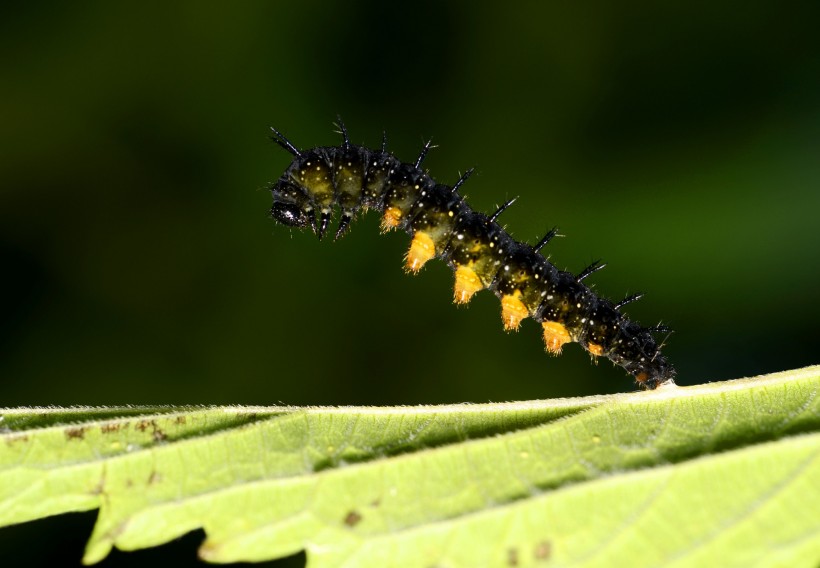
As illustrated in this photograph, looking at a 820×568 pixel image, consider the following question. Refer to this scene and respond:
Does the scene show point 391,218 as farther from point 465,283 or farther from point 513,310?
point 513,310

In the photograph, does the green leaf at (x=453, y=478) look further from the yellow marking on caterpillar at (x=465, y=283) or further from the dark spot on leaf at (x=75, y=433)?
the yellow marking on caterpillar at (x=465, y=283)

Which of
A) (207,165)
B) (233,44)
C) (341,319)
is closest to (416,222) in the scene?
(341,319)

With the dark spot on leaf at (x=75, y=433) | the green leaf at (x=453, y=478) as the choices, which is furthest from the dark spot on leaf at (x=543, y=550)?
the dark spot on leaf at (x=75, y=433)

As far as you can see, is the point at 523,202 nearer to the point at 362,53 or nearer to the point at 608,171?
the point at 608,171

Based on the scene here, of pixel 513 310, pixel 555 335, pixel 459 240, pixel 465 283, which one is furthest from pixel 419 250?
pixel 555 335

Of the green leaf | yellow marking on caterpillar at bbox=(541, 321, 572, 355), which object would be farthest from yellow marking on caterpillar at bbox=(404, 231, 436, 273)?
the green leaf

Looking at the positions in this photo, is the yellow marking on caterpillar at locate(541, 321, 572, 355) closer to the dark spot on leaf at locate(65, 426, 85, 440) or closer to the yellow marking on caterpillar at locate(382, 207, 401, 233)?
the yellow marking on caterpillar at locate(382, 207, 401, 233)
